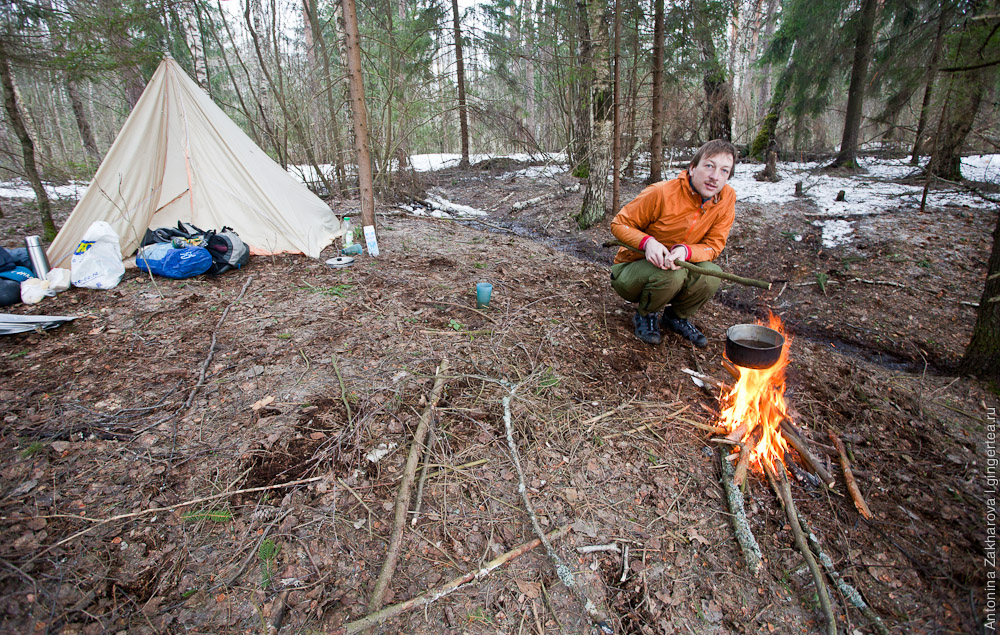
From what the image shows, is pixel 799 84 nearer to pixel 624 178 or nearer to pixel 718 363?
pixel 624 178

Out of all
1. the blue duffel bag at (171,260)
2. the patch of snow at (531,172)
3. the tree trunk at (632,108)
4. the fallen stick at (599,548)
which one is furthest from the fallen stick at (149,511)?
the patch of snow at (531,172)

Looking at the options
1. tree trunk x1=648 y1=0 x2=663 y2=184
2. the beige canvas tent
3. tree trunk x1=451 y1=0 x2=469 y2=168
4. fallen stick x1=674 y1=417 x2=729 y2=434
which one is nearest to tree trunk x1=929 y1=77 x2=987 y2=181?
tree trunk x1=648 y1=0 x2=663 y2=184

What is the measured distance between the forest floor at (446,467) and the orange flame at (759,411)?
0.54 feet

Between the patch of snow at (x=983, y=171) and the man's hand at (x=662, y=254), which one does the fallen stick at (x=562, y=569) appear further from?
the patch of snow at (x=983, y=171)

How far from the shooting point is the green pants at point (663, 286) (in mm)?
3076

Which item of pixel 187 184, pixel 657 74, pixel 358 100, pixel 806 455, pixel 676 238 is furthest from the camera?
pixel 657 74

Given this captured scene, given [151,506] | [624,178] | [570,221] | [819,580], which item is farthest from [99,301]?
[624,178]

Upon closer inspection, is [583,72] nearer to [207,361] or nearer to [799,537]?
[207,361]

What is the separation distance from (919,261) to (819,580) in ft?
16.1

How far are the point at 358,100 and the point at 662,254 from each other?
12.5 feet

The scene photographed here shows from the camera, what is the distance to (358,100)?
183 inches

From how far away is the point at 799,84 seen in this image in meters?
9.72

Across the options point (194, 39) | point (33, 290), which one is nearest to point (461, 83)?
point (194, 39)

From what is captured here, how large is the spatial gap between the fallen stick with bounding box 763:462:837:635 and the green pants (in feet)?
4.34
